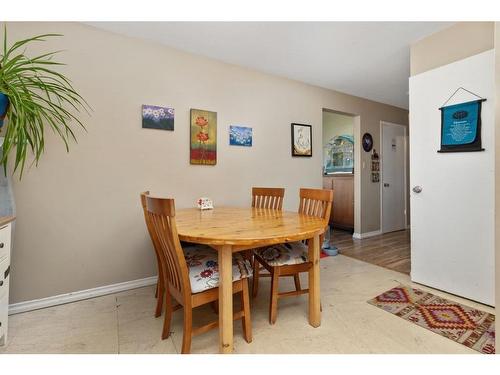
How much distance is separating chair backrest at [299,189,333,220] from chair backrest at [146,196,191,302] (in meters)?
1.02

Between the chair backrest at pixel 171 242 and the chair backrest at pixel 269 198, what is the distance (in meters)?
1.29

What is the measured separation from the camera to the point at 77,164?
2061 mm

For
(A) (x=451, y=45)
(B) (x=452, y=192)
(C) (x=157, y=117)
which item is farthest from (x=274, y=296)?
(A) (x=451, y=45)

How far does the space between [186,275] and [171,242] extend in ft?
0.61

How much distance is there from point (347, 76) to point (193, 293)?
3139 millimetres

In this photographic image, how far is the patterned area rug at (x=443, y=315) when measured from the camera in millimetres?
1505

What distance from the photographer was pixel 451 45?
2.18 m

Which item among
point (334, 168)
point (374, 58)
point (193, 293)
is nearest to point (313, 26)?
point (374, 58)

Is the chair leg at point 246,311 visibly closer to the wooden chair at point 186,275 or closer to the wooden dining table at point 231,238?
the wooden chair at point 186,275

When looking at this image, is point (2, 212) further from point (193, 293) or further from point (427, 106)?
point (427, 106)

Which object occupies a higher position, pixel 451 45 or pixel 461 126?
pixel 451 45

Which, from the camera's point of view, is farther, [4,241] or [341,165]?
[341,165]

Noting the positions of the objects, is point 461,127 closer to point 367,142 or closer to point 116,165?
point 367,142

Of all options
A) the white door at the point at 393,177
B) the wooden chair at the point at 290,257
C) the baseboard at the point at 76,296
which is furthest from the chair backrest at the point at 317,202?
the white door at the point at 393,177
